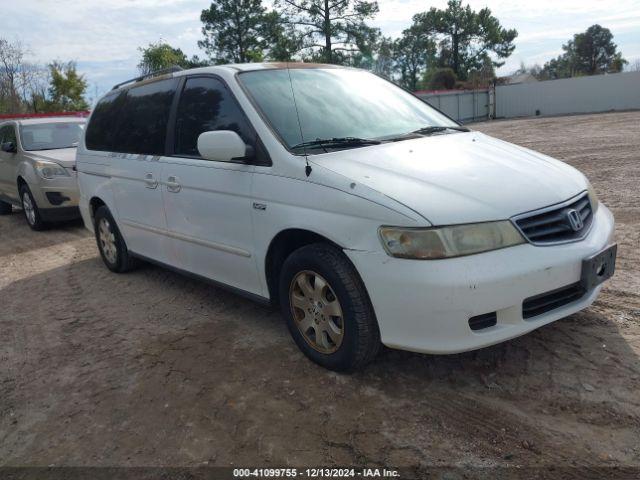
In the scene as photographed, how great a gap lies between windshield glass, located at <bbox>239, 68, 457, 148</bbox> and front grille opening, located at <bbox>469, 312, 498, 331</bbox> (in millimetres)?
1399

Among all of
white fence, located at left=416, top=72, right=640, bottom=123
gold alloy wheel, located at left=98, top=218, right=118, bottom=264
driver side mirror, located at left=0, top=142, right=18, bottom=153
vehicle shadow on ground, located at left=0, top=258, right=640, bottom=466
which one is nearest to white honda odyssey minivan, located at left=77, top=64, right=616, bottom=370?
vehicle shadow on ground, located at left=0, top=258, right=640, bottom=466

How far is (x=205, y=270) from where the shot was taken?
13.6ft

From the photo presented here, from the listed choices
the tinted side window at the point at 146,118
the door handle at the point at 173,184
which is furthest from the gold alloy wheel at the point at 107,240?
the door handle at the point at 173,184

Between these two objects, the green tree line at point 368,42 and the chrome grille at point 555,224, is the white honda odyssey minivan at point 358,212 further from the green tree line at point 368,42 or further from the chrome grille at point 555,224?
the green tree line at point 368,42

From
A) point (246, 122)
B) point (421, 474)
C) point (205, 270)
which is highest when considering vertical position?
point (246, 122)

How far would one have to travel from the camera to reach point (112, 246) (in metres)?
5.65

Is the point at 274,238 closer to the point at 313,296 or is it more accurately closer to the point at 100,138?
the point at 313,296

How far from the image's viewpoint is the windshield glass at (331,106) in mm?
3520

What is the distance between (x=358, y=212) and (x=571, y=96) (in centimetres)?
3820

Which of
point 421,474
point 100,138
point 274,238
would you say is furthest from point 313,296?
point 100,138

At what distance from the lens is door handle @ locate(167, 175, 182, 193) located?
13.6ft

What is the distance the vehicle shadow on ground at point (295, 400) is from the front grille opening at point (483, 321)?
16.3 inches

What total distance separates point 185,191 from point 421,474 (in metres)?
2.59

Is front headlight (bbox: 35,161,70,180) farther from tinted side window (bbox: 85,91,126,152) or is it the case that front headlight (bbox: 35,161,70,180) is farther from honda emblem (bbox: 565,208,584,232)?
honda emblem (bbox: 565,208,584,232)
